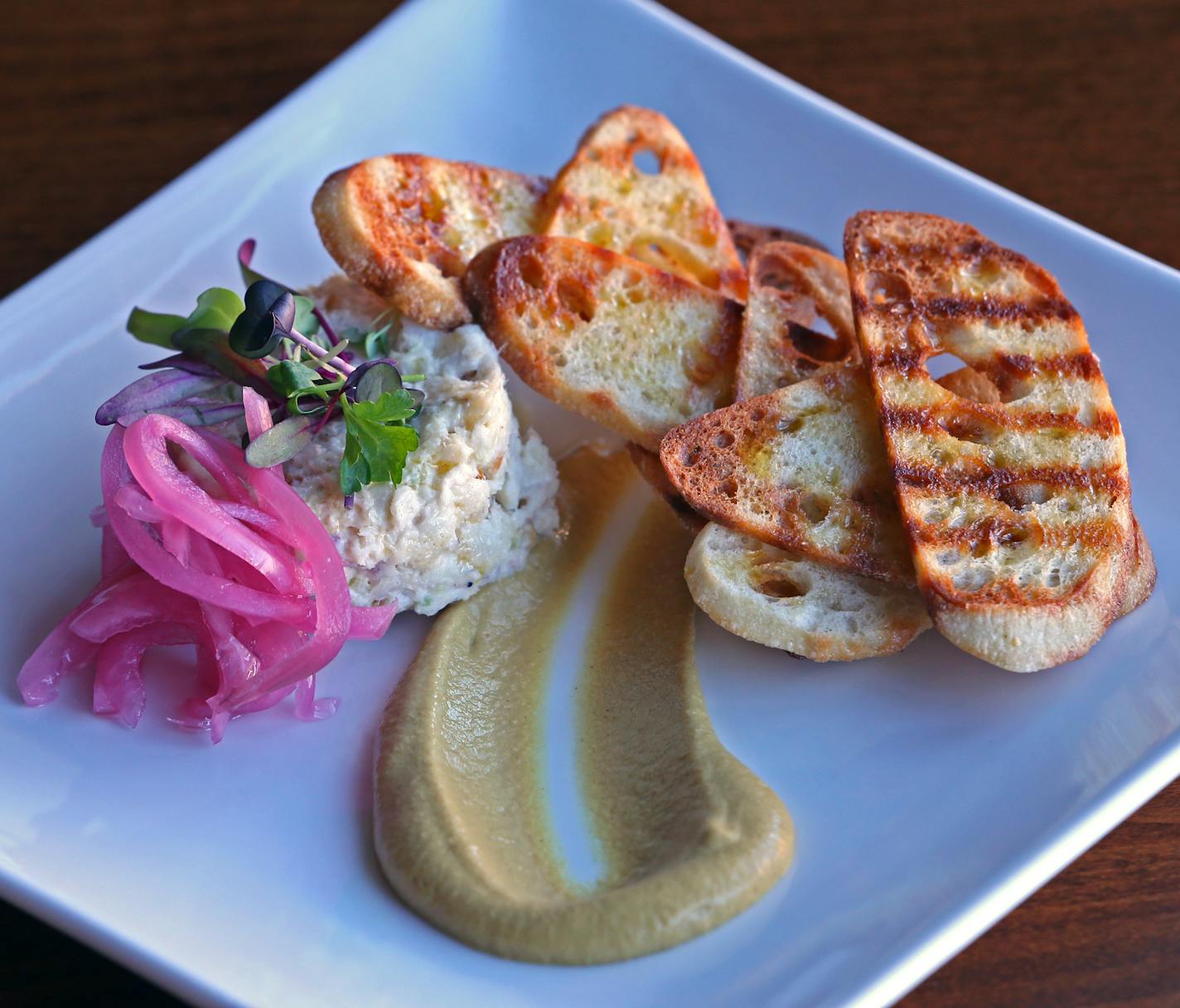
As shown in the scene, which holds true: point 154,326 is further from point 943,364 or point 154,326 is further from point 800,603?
point 943,364

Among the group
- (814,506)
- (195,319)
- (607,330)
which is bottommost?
(814,506)

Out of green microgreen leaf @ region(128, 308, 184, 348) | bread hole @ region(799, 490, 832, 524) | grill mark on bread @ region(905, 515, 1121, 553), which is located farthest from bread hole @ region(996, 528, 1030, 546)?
green microgreen leaf @ region(128, 308, 184, 348)

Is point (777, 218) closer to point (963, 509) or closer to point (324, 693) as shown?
point (963, 509)

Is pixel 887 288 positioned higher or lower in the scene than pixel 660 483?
higher

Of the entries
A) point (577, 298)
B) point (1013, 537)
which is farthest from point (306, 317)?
point (1013, 537)

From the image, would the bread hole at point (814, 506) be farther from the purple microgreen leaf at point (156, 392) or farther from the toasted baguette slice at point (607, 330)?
the purple microgreen leaf at point (156, 392)

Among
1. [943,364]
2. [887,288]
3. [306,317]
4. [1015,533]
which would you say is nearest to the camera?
[1015,533]

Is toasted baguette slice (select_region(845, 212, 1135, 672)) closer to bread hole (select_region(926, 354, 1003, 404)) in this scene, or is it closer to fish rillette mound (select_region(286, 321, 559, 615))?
bread hole (select_region(926, 354, 1003, 404))

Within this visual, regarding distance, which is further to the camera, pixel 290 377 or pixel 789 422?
pixel 789 422
